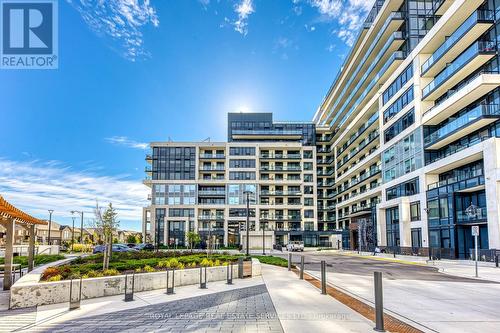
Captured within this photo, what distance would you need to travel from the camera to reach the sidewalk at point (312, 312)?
8.45 m

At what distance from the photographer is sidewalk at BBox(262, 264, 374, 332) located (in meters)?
8.45

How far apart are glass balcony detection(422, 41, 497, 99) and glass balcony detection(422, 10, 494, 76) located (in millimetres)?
1576

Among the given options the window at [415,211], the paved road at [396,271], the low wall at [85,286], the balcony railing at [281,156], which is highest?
the balcony railing at [281,156]

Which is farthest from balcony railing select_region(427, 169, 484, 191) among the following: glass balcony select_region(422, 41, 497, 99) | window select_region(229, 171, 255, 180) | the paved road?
window select_region(229, 171, 255, 180)

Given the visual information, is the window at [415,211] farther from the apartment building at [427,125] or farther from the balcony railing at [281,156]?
the balcony railing at [281,156]

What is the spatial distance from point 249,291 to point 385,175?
152 ft

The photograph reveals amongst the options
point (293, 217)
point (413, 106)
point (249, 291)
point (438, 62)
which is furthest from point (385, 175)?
point (249, 291)

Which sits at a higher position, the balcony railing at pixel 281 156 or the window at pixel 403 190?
the balcony railing at pixel 281 156

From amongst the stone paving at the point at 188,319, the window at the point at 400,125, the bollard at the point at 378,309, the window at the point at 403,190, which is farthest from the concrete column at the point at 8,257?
the window at the point at 400,125

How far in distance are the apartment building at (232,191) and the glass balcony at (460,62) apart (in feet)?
148

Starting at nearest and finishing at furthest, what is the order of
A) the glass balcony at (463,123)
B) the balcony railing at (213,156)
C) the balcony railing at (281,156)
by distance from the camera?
the glass balcony at (463,123)
the balcony railing at (213,156)
the balcony railing at (281,156)

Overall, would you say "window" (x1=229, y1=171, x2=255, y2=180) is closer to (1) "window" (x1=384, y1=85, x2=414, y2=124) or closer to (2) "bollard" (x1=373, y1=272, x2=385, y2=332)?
(1) "window" (x1=384, y1=85, x2=414, y2=124)

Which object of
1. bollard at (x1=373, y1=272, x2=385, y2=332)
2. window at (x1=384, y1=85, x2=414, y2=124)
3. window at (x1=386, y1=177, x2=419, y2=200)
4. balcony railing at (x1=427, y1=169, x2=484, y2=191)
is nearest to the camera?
bollard at (x1=373, y1=272, x2=385, y2=332)

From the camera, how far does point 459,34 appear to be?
122ft
